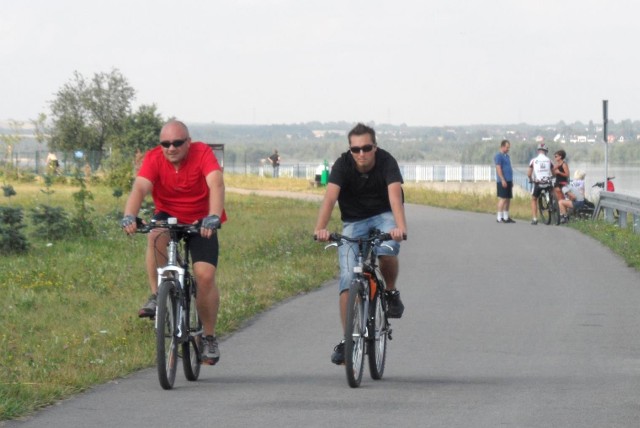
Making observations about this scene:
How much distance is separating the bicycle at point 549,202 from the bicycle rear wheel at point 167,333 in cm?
1962

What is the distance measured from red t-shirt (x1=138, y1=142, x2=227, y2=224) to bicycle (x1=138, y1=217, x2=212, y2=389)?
0.58 ft

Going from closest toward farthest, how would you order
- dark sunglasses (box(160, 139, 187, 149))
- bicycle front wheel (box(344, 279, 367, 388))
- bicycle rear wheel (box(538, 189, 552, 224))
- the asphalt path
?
1. the asphalt path
2. bicycle front wheel (box(344, 279, 367, 388))
3. dark sunglasses (box(160, 139, 187, 149))
4. bicycle rear wheel (box(538, 189, 552, 224))

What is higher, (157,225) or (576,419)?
(157,225)

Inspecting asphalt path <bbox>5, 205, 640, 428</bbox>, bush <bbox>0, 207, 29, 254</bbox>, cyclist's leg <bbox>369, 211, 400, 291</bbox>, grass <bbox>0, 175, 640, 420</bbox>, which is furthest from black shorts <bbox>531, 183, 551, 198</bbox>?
cyclist's leg <bbox>369, 211, 400, 291</bbox>

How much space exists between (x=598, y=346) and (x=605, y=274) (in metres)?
6.30

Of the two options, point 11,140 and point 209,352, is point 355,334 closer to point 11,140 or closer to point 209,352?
point 209,352

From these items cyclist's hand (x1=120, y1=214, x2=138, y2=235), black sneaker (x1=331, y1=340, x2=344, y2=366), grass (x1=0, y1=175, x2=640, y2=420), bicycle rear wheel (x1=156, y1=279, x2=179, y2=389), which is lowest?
grass (x1=0, y1=175, x2=640, y2=420)

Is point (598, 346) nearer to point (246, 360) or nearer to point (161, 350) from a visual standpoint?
point (246, 360)

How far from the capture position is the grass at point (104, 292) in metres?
9.27

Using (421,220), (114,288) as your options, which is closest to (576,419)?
(114,288)

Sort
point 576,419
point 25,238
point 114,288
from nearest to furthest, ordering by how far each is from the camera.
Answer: point 576,419 < point 114,288 < point 25,238

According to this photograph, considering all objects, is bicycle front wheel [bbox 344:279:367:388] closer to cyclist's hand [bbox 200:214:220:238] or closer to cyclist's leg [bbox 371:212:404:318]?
cyclist's leg [bbox 371:212:404:318]

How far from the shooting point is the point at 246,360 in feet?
33.4

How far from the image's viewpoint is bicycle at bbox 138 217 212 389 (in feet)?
28.0
